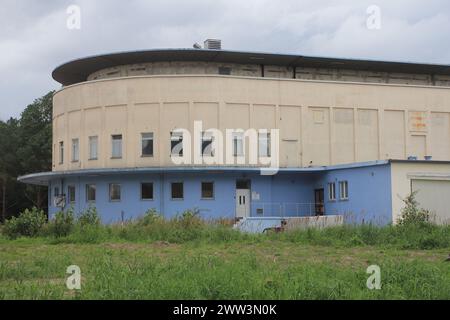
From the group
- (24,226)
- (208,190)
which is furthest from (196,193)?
(24,226)

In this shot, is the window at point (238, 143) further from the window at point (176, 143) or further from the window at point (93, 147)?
the window at point (93, 147)

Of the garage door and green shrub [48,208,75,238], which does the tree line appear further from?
green shrub [48,208,75,238]

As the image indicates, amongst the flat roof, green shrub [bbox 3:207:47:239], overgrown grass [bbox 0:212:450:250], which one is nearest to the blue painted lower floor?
the flat roof

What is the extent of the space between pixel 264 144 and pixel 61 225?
22219 mm

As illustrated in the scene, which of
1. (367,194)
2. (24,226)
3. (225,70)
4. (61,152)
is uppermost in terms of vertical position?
(225,70)

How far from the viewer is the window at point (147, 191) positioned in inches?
1622

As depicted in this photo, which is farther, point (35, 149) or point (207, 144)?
point (35, 149)

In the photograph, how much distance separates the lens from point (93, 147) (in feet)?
142

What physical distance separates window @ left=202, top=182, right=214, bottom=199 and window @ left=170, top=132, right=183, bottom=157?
2629 mm

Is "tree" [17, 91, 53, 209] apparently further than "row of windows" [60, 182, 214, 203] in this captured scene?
Yes

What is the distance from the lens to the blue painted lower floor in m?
40.5

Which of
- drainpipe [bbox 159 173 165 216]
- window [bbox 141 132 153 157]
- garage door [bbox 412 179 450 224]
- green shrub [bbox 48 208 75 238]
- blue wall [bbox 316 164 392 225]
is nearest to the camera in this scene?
green shrub [bbox 48 208 75 238]

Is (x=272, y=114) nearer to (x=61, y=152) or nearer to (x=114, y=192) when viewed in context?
(x=114, y=192)
